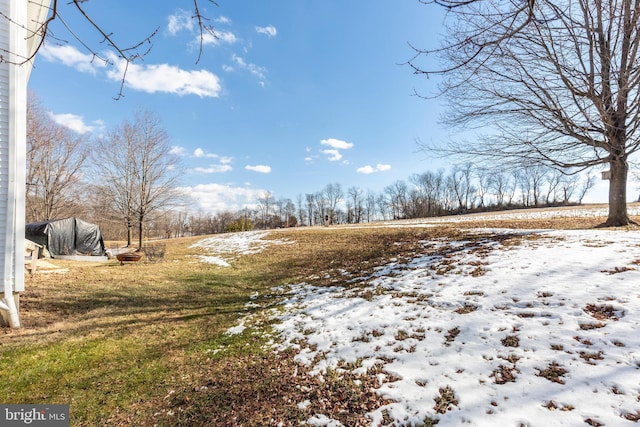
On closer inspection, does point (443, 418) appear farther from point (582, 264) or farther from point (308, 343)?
point (582, 264)

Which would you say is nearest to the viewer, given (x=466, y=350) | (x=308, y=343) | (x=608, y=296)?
(x=466, y=350)

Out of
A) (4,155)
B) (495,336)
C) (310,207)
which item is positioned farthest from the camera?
(310,207)

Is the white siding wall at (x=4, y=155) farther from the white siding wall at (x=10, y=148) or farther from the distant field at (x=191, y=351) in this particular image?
the distant field at (x=191, y=351)

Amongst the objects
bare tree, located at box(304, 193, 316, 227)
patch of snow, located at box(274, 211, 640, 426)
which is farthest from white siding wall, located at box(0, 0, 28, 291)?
bare tree, located at box(304, 193, 316, 227)

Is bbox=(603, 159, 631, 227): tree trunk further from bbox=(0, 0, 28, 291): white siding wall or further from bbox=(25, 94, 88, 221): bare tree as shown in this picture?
bbox=(25, 94, 88, 221): bare tree

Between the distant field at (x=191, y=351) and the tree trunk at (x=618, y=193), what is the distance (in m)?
3.95

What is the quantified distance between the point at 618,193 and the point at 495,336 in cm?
1055

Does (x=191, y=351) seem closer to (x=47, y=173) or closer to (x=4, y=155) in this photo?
(x=4, y=155)

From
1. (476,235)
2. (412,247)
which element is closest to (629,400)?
(412,247)

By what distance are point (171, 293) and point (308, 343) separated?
5674 mm

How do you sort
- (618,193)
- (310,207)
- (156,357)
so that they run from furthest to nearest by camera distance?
(310,207)
(618,193)
(156,357)

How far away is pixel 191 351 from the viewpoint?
4754 millimetres

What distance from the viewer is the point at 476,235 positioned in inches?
425

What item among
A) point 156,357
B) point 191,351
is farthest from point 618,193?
point 156,357
